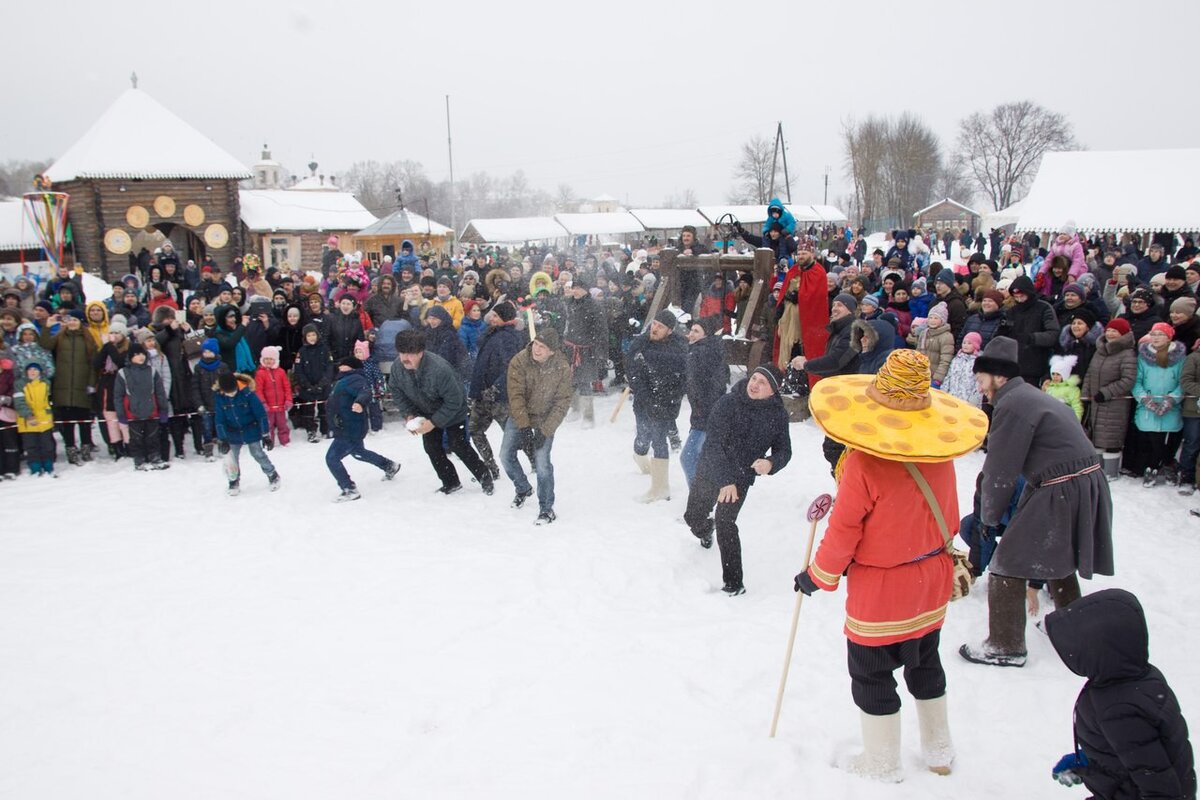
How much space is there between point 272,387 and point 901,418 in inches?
312

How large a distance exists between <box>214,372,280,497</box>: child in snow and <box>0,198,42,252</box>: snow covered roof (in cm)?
2216

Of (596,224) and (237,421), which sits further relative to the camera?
(596,224)

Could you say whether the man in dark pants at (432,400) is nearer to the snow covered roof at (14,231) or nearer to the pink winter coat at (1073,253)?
the pink winter coat at (1073,253)

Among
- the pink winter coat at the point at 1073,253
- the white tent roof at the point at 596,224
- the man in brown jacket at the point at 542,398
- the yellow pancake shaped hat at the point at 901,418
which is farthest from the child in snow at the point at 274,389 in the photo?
the white tent roof at the point at 596,224

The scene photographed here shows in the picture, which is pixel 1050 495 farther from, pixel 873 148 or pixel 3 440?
pixel 873 148

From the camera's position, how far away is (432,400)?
7609 mm

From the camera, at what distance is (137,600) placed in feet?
→ 18.5

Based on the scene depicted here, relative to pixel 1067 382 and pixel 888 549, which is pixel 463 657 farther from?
pixel 1067 382

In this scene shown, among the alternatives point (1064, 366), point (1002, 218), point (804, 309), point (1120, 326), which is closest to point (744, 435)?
point (1064, 366)

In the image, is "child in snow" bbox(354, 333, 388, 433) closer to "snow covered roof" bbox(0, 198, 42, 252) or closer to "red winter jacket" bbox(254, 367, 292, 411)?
"red winter jacket" bbox(254, 367, 292, 411)

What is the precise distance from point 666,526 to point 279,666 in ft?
11.1

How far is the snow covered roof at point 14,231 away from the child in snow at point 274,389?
2095 cm

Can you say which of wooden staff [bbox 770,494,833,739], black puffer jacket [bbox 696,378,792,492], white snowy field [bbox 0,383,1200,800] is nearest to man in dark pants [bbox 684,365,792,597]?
black puffer jacket [bbox 696,378,792,492]

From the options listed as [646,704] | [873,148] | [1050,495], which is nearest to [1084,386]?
[1050,495]
